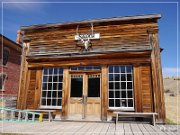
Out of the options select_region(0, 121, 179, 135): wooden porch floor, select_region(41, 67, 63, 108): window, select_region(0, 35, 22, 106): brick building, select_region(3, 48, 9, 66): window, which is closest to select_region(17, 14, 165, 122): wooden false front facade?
select_region(41, 67, 63, 108): window

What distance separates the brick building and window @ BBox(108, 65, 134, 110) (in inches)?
492

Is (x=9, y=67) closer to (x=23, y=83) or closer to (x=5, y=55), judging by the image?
(x=5, y=55)

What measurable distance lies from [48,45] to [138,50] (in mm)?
5048

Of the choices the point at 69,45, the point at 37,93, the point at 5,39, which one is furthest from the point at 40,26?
the point at 5,39

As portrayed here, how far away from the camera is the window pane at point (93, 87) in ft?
34.9

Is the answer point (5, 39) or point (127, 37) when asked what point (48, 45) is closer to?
point (127, 37)

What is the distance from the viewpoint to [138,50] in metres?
10.3

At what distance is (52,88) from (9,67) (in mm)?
11980

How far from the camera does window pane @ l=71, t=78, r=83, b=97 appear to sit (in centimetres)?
1084

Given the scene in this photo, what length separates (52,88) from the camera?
11.3 meters

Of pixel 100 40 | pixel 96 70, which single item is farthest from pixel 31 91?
pixel 100 40

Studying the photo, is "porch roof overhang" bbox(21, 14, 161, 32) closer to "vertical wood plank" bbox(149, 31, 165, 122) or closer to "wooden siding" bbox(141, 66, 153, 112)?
"vertical wood plank" bbox(149, 31, 165, 122)

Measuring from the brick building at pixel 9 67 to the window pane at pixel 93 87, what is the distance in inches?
454

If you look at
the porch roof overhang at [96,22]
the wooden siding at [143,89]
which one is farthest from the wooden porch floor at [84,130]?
the porch roof overhang at [96,22]
